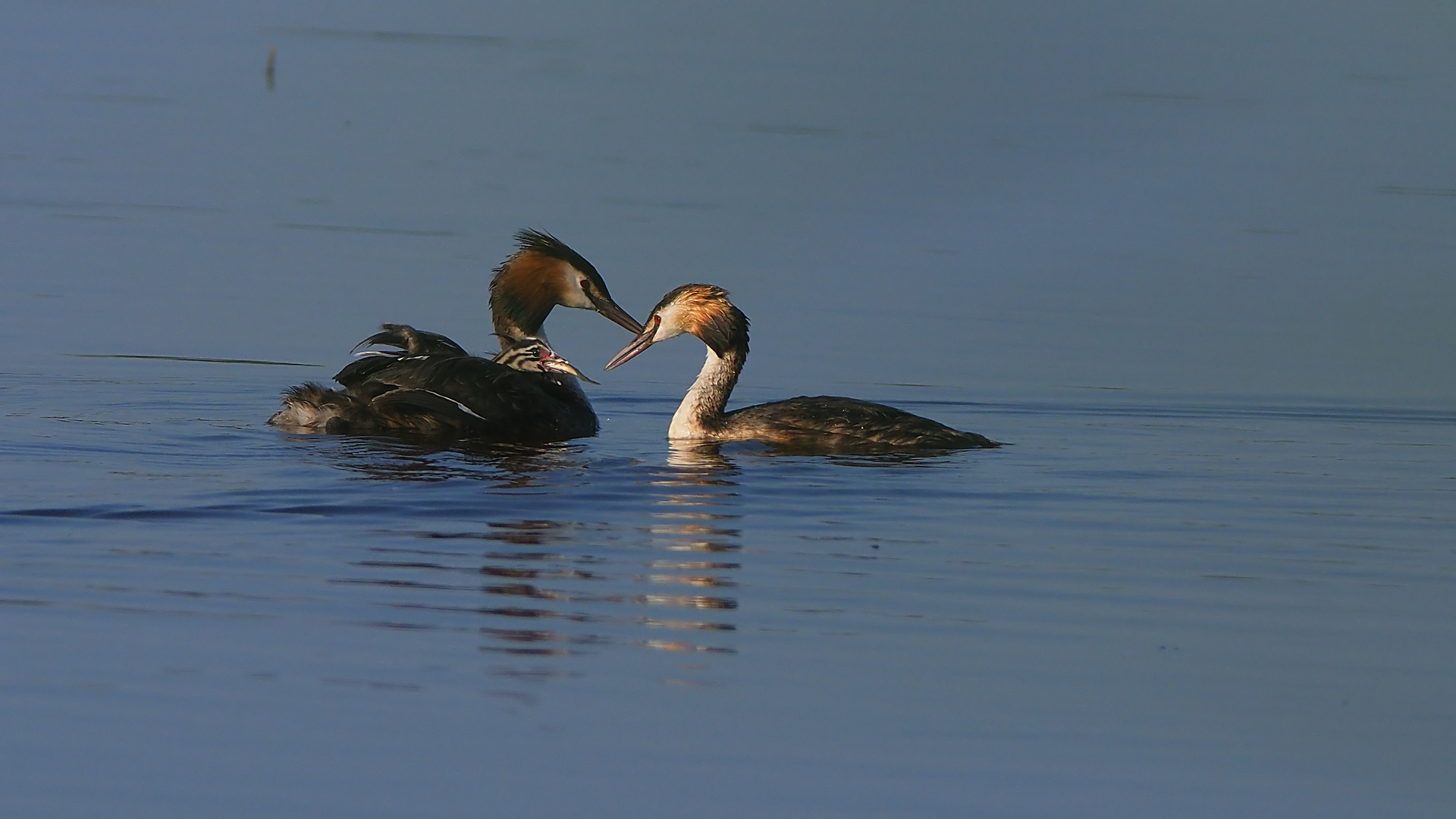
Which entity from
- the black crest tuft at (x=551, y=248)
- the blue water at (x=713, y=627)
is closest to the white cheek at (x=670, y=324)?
the black crest tuft at (x=551, y=248)

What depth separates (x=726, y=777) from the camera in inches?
220

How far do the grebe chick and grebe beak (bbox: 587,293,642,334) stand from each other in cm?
150

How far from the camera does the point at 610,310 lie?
12.9 m

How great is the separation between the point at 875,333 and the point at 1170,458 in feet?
11.0

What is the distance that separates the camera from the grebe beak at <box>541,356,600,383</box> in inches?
464

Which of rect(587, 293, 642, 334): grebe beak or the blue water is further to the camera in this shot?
rect(587, 293, 642, 334): grebe beak

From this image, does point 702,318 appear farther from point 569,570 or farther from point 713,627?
point 713,627

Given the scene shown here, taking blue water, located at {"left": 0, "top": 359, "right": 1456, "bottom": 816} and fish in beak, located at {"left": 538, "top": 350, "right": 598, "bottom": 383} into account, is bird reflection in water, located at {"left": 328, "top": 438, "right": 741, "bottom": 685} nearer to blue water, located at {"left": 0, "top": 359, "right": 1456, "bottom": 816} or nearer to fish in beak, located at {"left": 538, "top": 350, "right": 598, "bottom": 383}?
Answer: blue water, located at {"left": 0, "top": 359, "right": 1456, "bottom": 816}

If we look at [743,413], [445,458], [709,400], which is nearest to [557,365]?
[709,400]

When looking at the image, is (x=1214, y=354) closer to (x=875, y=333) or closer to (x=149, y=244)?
(x=875, y=333)

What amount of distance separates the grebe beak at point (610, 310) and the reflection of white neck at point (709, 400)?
1.17 metres

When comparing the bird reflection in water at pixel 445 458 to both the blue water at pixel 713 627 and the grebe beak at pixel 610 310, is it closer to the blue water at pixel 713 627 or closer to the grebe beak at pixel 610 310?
the blue water at pixel 713 627

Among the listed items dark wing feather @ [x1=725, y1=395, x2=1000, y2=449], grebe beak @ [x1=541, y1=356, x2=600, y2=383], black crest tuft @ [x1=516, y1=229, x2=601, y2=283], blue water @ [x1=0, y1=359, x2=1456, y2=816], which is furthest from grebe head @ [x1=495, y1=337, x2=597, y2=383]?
dark wing feather @ [x1=725, y1=395, x2=1000, y2=449]

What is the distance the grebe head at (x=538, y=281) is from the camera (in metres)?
12.7
